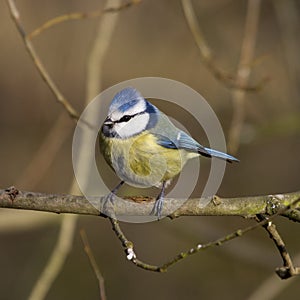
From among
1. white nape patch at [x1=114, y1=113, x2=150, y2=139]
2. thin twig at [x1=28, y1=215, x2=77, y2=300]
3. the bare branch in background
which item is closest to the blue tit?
white nape patch at [x1=114, y1=113, x2=150, y2=139]

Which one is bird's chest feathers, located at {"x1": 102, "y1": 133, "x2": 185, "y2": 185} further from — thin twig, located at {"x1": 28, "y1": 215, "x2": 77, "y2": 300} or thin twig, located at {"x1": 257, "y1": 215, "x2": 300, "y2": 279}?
thin twig, located at {"x1": 28, "y1": 215, "x2": 77, "y2": 300}

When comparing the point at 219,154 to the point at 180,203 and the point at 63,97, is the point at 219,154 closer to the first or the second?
the point at 180,203

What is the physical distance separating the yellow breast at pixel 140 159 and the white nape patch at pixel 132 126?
0.02 m

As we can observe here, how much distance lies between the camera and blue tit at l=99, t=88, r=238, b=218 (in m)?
2.36

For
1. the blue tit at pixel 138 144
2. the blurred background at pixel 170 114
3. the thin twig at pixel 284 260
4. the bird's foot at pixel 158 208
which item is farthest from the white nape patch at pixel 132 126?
the blurred background at pixel 170 114

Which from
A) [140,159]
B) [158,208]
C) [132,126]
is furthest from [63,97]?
[158,208]

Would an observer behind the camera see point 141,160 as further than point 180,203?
Yes

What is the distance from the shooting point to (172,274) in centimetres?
538

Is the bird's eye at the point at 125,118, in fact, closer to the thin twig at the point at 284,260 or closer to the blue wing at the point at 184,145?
the blue wing at the point at 184,145

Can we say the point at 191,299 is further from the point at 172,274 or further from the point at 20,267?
the point at 20,267

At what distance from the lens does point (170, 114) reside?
5797 mm

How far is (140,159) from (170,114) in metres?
3.45

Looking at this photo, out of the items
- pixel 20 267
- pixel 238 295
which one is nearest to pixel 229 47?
pixel 238 295

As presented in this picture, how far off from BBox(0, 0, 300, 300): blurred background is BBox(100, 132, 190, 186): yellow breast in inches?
45.9
